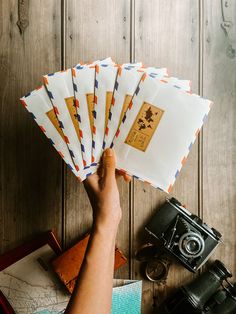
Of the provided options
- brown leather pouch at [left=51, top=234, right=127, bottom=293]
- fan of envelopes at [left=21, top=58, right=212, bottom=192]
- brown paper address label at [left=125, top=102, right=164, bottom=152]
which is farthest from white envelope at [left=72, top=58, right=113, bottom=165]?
brown leather pouch at [left=51, top=234, right=127, bottom=293]

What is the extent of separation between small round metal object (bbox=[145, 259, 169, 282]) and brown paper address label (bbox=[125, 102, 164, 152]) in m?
0.42

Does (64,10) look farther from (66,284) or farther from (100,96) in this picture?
(66,284)

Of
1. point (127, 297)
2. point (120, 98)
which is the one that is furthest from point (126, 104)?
point (127, 297)

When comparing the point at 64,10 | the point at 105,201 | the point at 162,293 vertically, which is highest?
the point at 64,10

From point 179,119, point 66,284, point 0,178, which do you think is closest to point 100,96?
point 179,119

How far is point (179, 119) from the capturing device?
3.64 ft

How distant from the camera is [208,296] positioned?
1.25 metres

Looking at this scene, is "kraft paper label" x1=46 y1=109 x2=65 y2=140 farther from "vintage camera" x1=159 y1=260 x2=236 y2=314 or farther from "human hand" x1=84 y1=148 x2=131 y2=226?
"vintage camera" x1=159 y1=260 x2=236 y2=314

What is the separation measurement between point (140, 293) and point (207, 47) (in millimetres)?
861

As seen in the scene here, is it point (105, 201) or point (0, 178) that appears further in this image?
point (0, 178)

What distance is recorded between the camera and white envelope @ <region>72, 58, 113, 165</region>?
3.56ft

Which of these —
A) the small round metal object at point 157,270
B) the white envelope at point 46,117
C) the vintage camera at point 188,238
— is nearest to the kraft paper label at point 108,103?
the white envelope at point 46,117

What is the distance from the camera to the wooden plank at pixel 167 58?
52.1 inches

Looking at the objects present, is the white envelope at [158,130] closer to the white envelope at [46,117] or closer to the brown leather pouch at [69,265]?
the white envelope at [46,117]
